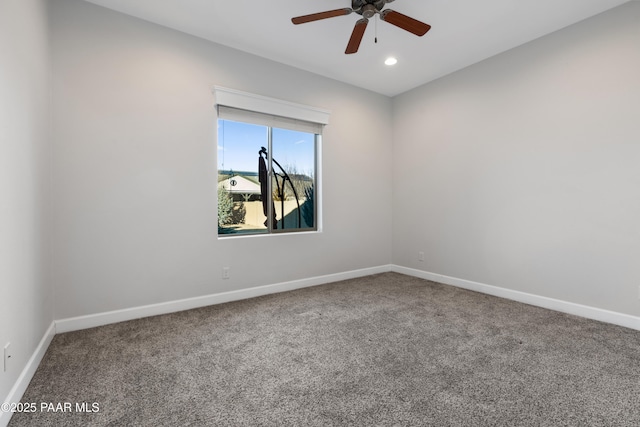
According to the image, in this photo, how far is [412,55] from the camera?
341 cm

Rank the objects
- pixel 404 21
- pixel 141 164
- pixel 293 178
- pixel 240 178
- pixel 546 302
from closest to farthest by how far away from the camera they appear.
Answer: pixel 404 21, pixel 141 164, pixel 546 302, pixel 240 178, pixel 293 178

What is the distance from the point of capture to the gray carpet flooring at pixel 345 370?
1484 millimetres

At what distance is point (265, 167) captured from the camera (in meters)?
3.67

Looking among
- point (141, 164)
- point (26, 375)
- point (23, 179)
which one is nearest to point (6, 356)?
point (26, 375)

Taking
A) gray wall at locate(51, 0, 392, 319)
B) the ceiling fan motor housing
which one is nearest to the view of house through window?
gray wall at locate(51, 0, 392, 319)

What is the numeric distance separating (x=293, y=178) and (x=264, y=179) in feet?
1.34

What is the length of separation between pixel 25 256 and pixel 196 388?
4.38 ft

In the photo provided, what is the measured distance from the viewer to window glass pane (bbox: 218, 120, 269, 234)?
11.2 feet

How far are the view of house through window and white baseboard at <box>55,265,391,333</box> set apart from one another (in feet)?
2.26

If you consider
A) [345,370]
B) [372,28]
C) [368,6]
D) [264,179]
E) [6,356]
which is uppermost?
[372,28]

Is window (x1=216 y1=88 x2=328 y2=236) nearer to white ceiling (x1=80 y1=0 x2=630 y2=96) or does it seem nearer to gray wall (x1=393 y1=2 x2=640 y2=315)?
white ceiling (x1=80 y1=0 x2=630 y2=96)

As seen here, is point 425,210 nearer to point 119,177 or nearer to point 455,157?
point 455,157

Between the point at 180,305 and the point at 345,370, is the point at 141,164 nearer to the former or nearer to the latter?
the point at 180,305

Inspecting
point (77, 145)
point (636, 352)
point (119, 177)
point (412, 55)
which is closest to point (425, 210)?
point (412, 55)
